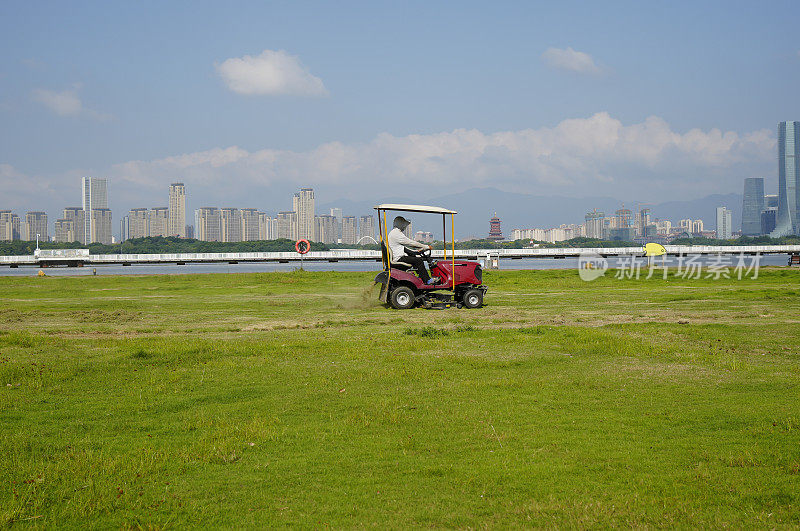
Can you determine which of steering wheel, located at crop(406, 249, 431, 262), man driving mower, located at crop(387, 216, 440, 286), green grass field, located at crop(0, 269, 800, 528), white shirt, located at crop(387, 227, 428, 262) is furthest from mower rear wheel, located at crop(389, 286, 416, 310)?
green grass field, located at crop(0, 269, 800, 528)

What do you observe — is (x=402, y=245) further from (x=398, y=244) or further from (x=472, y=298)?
(x=472, y=298)

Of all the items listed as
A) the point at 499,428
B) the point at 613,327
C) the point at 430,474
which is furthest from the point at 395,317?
the point at 430,474

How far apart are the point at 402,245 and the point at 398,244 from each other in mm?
133

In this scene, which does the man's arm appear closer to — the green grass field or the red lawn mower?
the red lawn mower

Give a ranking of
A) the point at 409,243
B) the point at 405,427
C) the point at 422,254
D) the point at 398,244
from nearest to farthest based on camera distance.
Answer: the point at 405,427 → the point at 409,243 → the point at 398,244 → the point at 422,254

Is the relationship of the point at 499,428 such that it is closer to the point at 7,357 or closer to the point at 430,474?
the point at 430,474

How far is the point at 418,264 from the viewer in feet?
69.6

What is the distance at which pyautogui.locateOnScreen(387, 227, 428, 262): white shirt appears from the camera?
68.2 feet

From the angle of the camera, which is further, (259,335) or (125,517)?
(259,335)

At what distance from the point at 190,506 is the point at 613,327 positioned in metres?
12.4

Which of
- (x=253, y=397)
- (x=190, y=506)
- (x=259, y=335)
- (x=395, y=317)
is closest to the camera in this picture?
(x=190, y=506)

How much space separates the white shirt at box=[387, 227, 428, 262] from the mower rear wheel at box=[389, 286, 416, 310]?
1.00 meters

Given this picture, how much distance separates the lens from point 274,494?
17.1 ft

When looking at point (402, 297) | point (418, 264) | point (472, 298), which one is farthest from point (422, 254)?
point (472, 298)
